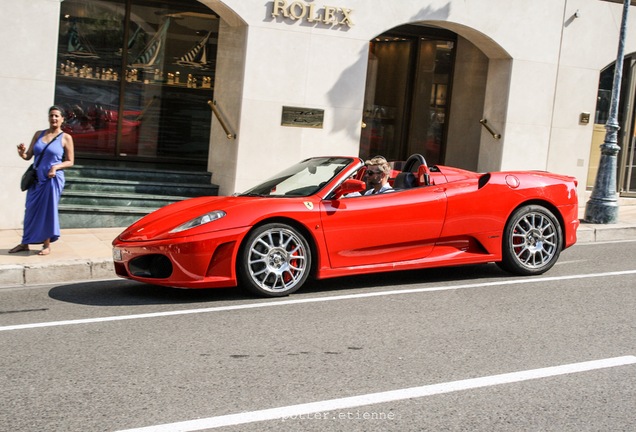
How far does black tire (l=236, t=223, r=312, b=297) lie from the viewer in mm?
7645

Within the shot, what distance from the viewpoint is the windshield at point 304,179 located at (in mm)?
8320

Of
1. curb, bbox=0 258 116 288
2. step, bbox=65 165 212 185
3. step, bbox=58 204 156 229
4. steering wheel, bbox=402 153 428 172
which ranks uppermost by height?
steering wheel, bbox=402 153 428 172

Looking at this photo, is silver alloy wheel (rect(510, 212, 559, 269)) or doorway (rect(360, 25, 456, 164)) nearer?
silver alloy wheel (rect(510, 212, 559, 269))

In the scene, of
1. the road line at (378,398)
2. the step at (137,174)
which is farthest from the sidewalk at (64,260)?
the road line at (378,398)

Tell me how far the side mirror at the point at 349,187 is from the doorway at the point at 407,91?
804cm

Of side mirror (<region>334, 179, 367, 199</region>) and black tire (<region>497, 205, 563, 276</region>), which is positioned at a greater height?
side mirror (<region>334, 179, 367, 199</region>)

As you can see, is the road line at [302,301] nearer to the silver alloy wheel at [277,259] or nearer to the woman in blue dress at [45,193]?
the silver alloy wheel at [277,259]

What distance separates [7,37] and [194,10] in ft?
13.3

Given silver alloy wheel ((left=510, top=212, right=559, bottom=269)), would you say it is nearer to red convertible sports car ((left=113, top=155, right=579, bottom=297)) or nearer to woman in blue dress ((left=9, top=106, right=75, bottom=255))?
red convertible sports car ((left=113, top=155, right=579, bottom=297))

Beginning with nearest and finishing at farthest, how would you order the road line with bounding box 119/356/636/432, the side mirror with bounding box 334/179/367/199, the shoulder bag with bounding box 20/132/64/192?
the road line with bounding box 119/356/636/432, the side mirror with bounding box 334/179/367/199, the shoulder bag with bounding box 20/132/64/192

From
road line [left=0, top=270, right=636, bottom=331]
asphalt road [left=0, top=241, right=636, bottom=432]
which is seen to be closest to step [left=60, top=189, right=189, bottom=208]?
asphalt road [left=0, top=241, right=636, bottom=432]

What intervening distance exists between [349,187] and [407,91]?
8.74m

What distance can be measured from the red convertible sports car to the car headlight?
10 mm

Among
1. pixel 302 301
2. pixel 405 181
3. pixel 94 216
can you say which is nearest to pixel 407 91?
pixel 94 216
